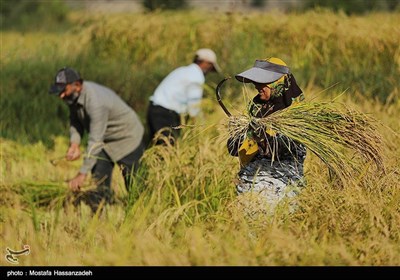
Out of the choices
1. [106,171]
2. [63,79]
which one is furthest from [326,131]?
[106,171]

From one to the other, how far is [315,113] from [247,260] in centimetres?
104

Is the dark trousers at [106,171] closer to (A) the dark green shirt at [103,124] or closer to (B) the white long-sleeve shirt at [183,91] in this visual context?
(A) the dark green shirt at [103,124]

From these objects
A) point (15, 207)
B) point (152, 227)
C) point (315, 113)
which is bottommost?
point (15, 207)

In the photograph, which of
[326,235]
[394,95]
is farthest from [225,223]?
[394,95]

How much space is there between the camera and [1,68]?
27.1ft

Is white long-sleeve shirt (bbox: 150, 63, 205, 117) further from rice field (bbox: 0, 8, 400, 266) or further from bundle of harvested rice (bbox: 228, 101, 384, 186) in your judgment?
bundle of harvested rice (bbox: 228, 101, 384, 186)

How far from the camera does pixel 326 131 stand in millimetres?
3586

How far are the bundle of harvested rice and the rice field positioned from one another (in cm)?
1

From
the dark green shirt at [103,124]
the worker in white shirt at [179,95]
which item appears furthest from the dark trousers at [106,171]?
the worker in white shirt at [179,95]

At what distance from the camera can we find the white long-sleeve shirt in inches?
238

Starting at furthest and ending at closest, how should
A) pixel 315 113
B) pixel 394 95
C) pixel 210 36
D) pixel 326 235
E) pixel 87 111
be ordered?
pixel 210 36 → pixel 394 95 → pixel 87 111 → pixel 315 113 → pixel 326 235

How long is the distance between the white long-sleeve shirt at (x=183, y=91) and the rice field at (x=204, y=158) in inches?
9.2

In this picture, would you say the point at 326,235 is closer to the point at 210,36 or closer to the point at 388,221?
the point at 388,221

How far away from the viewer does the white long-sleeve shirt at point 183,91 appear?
19.8ft
